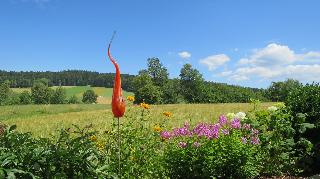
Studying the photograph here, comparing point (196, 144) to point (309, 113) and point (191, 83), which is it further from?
point (191, 83)

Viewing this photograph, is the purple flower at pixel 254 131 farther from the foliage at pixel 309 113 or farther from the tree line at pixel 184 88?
the tree line at pixel 184 88

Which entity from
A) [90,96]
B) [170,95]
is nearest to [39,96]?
[90,96]

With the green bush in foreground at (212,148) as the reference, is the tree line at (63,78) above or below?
above

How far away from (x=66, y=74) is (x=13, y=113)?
347ft

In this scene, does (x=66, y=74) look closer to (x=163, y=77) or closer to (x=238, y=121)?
(x=163, y=77)

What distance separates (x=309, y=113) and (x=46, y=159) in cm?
672

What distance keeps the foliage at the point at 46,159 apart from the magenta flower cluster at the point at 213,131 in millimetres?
3621

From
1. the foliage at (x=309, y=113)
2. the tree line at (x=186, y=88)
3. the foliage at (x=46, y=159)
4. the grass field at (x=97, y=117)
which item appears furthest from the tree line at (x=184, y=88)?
the foliage at (x=46, y=159)

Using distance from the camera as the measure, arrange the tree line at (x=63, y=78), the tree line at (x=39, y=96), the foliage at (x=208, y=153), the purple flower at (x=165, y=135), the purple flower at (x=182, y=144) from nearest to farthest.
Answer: the foliage at (x=208, y=153) < the purple flower at (x=182, y=144) < the purple flower at (x=165, y=135) < the tree line at (x=39, y=96) < the tree line at (x=63, y=78)

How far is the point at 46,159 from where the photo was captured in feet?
12.4

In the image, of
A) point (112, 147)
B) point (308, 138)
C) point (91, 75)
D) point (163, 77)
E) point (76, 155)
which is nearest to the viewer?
point (76, 155)

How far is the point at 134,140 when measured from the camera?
7.14 meters

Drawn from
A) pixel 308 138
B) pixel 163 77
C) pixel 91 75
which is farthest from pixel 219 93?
pixel 308 138

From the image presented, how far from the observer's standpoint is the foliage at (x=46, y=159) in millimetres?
3641
